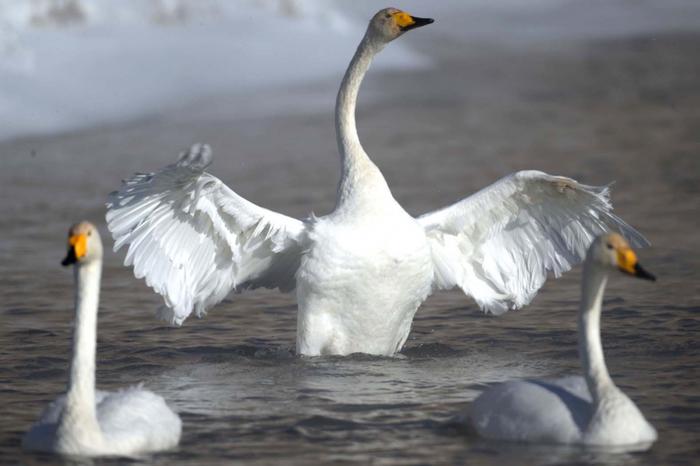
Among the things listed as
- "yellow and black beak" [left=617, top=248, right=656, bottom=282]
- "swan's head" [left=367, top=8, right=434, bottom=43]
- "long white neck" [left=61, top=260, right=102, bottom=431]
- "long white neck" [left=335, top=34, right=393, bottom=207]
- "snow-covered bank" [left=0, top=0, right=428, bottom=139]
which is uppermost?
"snow-covered bank" [left=0, top=0, right=428, bottom=139]

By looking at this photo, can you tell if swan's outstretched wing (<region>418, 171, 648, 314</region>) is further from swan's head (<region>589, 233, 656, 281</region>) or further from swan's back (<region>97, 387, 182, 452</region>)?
swan's back (<region>97, 387, 182, 452</region>)

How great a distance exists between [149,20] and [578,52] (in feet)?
20.4

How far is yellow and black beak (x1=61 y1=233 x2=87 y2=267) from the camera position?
6969mm

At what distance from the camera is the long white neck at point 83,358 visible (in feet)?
22.8

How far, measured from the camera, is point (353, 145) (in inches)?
369

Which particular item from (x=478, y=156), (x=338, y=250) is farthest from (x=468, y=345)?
(x=478, y=156)

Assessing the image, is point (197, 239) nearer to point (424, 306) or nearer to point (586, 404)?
point (424, 306)

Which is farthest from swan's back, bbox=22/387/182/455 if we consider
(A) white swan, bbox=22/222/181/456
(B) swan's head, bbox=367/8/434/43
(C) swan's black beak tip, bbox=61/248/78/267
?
(B) swan's head, bbox=367/8/434/43

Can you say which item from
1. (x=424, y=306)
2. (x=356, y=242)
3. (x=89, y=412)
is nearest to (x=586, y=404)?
(x=356, y=242)

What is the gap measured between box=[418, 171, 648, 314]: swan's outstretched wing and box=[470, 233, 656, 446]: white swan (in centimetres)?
194

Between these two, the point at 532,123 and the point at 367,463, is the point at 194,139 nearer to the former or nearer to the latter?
the point at 532,123

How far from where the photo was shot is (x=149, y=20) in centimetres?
2062

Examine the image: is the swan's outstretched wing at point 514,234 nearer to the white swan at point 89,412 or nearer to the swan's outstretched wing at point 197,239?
the swan's outstretched wing at point 197,239

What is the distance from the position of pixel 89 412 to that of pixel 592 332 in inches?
94.9
